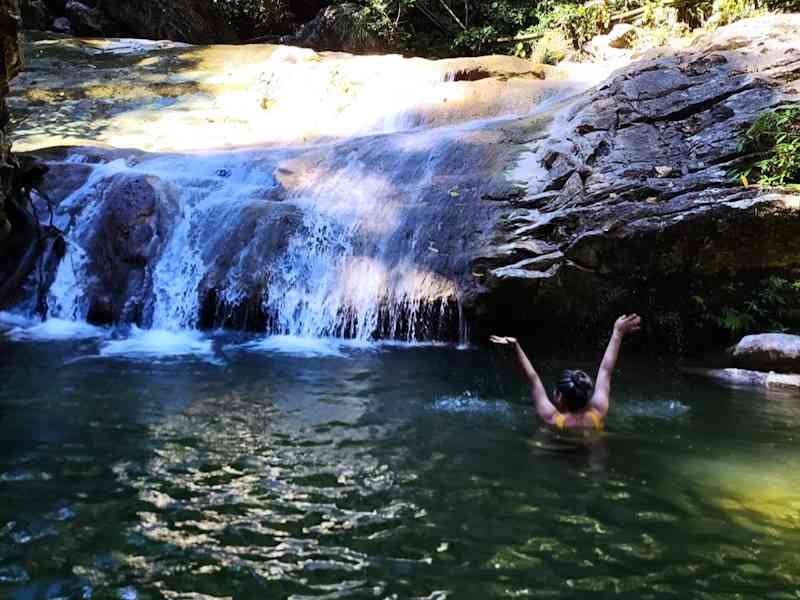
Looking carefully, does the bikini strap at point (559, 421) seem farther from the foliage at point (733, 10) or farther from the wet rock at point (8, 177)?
the foliage at point (733, 10)

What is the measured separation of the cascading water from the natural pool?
2617 mm

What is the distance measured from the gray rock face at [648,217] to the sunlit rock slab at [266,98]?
14.3ft

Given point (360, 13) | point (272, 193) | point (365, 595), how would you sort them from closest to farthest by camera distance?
point (365, 595)
point (272, 193)
point (360, 13)

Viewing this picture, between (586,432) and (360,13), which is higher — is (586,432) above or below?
below

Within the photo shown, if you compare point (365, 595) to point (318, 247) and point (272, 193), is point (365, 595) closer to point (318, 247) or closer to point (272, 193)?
point (318, 247)

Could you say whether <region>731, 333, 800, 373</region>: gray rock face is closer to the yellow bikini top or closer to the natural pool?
the natural pool

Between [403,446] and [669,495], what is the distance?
6.48ft

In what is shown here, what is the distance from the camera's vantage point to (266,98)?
57.5 feet

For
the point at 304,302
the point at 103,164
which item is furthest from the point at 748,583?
the point at 103,164

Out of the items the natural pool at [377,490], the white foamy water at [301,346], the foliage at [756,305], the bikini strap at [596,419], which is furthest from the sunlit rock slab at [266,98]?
the bikini strap at [596,419]

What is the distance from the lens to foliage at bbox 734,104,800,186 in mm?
9680

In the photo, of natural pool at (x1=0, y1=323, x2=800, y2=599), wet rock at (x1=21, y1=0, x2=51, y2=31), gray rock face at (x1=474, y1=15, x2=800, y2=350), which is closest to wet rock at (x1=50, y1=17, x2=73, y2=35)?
wet rock at (x1=21, y1=0, x2=51, y2=31)

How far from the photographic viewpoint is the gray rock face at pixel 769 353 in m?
8.69

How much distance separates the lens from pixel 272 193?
496 inches
